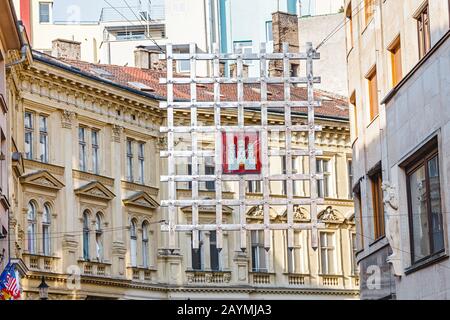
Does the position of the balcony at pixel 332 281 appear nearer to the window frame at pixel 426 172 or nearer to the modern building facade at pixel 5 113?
the modern building facade at pixel 5 113

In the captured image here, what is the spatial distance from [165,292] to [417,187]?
84.2 feet

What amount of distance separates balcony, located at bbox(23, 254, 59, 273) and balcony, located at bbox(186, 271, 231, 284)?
8.11 metres

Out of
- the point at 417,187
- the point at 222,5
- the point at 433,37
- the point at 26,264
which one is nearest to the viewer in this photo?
the point at 433,37

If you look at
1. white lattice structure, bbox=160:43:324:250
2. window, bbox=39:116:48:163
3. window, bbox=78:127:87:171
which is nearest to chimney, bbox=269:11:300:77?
window, bbox=78:127:87:171

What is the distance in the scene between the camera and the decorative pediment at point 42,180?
139 feet

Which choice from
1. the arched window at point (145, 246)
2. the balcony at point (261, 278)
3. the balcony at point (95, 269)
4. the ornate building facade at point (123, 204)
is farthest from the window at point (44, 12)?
the balcony at point (95, 269)

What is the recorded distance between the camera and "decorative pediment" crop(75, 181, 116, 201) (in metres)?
45.8

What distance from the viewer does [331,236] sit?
55125 millimetres

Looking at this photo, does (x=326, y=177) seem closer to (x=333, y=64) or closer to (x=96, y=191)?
(x=333, y=64)

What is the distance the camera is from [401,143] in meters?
26.1

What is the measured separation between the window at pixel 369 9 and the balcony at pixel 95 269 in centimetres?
1722
